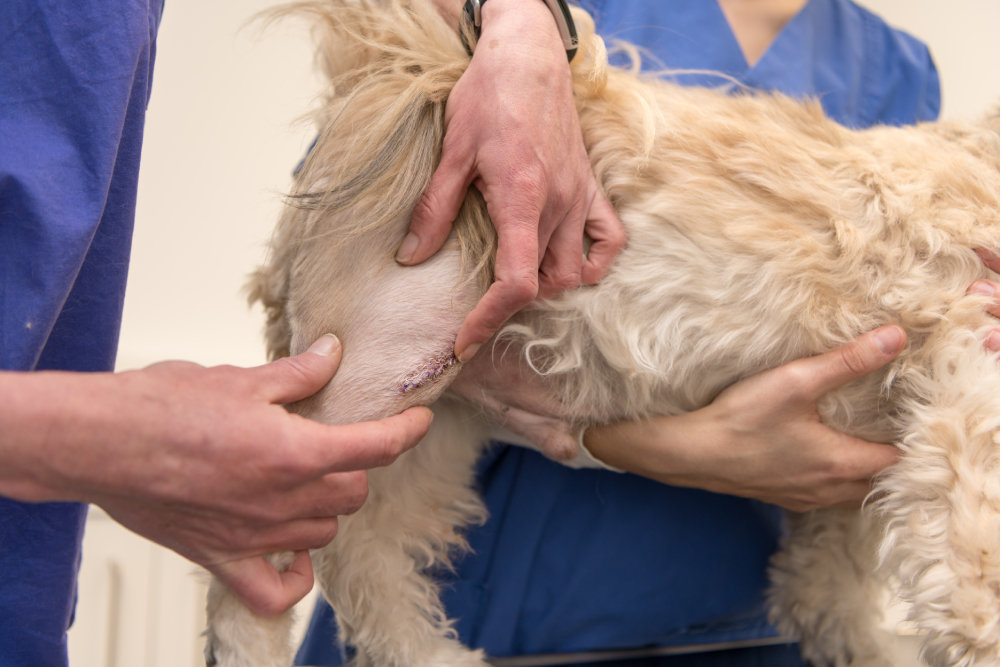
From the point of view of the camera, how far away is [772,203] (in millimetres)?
776

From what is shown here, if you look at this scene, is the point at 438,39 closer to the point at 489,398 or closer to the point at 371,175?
the point at 371,175

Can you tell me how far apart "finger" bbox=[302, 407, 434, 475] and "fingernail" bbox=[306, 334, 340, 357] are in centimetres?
11

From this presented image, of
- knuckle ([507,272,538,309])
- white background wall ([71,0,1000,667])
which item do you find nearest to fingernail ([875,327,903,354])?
knuckle ([507,272,538,309])

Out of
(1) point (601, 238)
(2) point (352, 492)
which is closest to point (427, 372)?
(2) point (352, 492)

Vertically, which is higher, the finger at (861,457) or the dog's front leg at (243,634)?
the finger at (861,457)

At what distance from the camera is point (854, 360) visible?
0.75 metres

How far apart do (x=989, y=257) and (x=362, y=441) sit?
2.59 ft

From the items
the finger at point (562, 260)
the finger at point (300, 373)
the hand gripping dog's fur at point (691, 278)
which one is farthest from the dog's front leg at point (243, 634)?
the finger at point (562, 260)

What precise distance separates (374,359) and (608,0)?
0.82 m

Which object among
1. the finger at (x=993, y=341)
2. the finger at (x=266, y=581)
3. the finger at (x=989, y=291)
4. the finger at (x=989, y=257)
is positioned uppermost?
the finger at (x=989, y=257)

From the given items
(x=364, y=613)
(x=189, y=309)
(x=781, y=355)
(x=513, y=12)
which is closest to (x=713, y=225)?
(x=781, y=355)

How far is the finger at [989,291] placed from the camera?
77 cm

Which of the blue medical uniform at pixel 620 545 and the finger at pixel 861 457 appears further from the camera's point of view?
the blue medical uniform at pixel 620 545

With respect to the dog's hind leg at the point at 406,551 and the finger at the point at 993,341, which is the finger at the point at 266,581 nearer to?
the dog's hind leg at the point at 406,551
